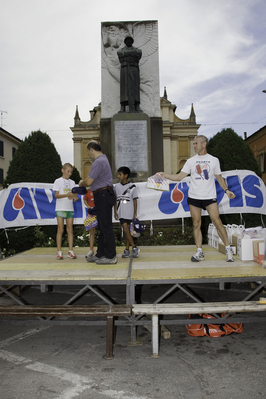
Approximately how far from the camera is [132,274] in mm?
4066

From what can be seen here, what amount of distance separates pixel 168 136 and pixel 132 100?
36.4 metres

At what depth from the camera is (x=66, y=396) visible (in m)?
2.74

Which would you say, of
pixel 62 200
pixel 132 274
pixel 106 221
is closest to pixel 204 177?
pixel 106 221

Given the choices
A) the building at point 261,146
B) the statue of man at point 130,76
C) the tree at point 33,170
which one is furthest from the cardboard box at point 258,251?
the building at point 261,146

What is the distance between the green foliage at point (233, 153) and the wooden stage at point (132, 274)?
4167 mm

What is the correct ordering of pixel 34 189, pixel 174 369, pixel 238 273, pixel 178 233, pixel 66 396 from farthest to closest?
pixel 178 233, pixel 34 189, pixel 238 273, pixel 174 369, pixel 66 396

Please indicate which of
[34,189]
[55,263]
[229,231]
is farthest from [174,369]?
[34,189]

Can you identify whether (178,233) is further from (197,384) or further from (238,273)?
(197,384)

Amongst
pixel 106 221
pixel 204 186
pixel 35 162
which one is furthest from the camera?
pixel 35 162

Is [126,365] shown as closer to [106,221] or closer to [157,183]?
[106,221]

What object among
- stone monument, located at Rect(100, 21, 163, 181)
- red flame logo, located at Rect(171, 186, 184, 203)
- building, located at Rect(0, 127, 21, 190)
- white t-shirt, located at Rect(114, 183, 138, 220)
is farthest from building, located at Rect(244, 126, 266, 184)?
white t-shirt, located at Rect(114, 183, 138, 220)

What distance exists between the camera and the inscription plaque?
11164 millimetres

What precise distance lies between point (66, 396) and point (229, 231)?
395 cm

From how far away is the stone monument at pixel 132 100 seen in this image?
11.2 metres
